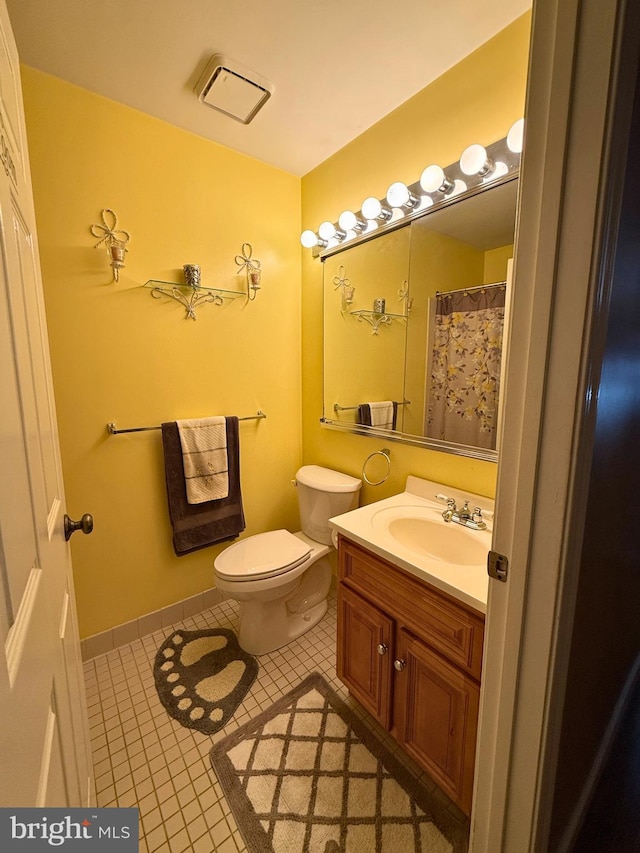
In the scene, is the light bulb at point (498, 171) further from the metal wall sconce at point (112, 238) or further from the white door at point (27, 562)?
the metal wall sconce at point (112, 238)

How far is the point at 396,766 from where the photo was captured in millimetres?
1204

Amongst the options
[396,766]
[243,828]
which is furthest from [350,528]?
[243,828]

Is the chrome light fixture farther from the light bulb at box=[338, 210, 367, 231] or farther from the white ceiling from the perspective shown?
the white ceiling

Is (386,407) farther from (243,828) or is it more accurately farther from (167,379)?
(243,828)

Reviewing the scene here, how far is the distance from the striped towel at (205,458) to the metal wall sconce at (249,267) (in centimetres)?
73

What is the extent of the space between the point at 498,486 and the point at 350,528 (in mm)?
677

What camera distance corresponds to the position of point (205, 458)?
6.01ft

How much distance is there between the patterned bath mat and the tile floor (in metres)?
0.04

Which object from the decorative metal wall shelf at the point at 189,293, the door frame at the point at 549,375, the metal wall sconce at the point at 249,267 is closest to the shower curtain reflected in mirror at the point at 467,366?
the door frame at the point at 549,375

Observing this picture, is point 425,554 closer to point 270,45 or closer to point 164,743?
Result: point 164,743

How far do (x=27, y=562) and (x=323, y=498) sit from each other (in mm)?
1405

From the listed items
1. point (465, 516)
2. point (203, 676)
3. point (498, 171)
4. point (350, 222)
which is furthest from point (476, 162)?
point (203, 676)

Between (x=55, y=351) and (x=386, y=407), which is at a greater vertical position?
(x=55, y=351)

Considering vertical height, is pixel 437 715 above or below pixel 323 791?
above
